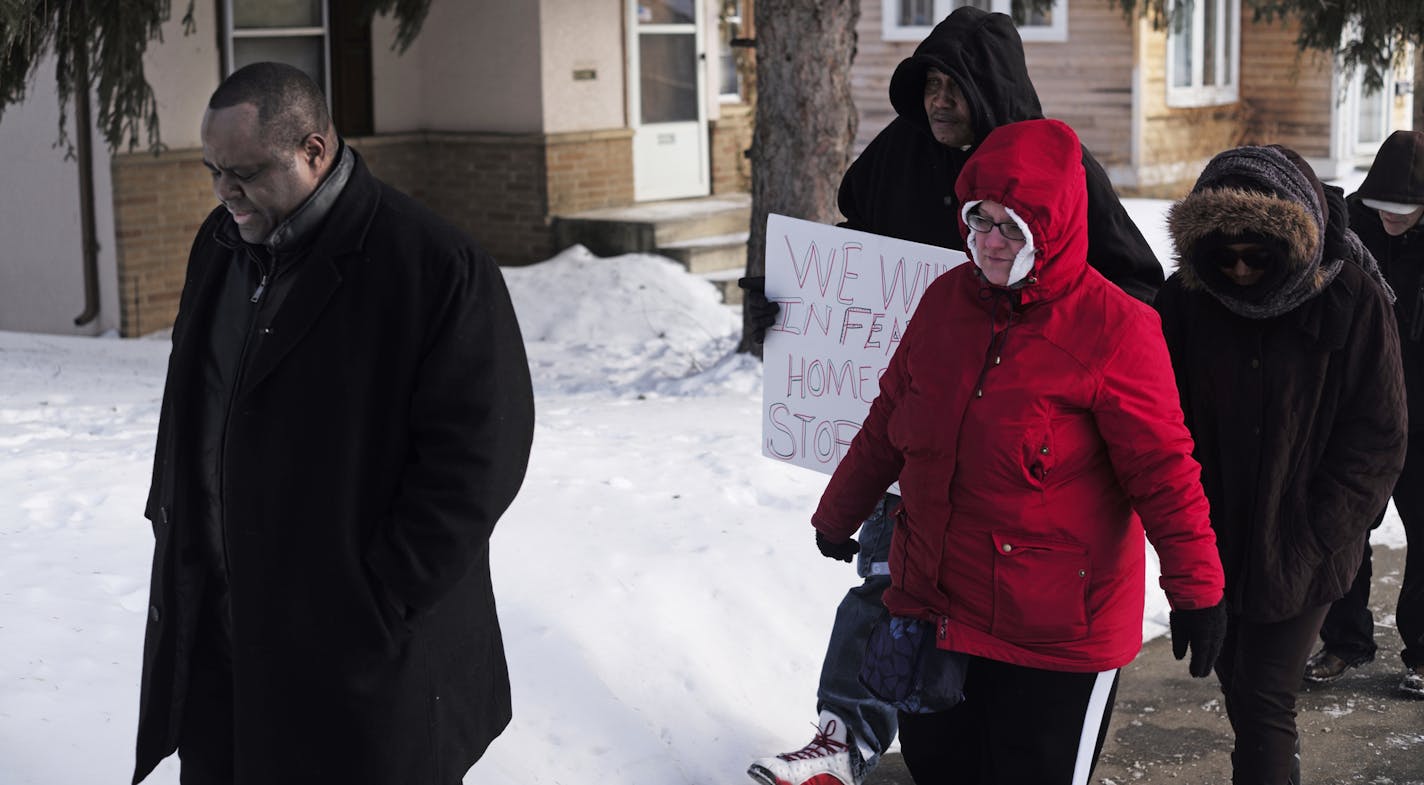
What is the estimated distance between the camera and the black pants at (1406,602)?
5.64 metres

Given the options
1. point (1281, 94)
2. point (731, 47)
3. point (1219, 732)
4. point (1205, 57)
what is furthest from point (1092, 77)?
point (1219, 732)

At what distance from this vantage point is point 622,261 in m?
13.3

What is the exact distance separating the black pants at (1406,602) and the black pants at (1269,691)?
1616 millimetres

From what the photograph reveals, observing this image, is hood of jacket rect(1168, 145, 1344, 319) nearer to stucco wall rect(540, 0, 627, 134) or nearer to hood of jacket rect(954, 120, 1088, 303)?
hood of jacket rect(954, 120, 1088, 303)

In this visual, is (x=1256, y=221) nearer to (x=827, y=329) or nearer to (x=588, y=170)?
(x=827, y=329)

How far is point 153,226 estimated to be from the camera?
12.1 meters

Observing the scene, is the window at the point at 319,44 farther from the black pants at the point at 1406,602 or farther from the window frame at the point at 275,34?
the black pants at the point at 1406,602

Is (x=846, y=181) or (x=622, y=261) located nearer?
(x=846, y=181)

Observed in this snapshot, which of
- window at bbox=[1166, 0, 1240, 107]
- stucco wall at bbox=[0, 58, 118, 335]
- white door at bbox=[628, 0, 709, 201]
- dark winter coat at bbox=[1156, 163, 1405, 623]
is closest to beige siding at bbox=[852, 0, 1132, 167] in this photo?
window at bbox=[1166, 0, 1240, 107]

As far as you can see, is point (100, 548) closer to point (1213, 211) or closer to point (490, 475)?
point (490, 475)

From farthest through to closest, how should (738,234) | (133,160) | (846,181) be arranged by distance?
(738,234) → (133,160) → (846,181)

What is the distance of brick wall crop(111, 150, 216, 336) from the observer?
12.0 m

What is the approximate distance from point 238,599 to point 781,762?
1.76 meters

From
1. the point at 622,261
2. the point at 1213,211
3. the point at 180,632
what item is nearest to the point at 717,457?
the point at 1213,211
